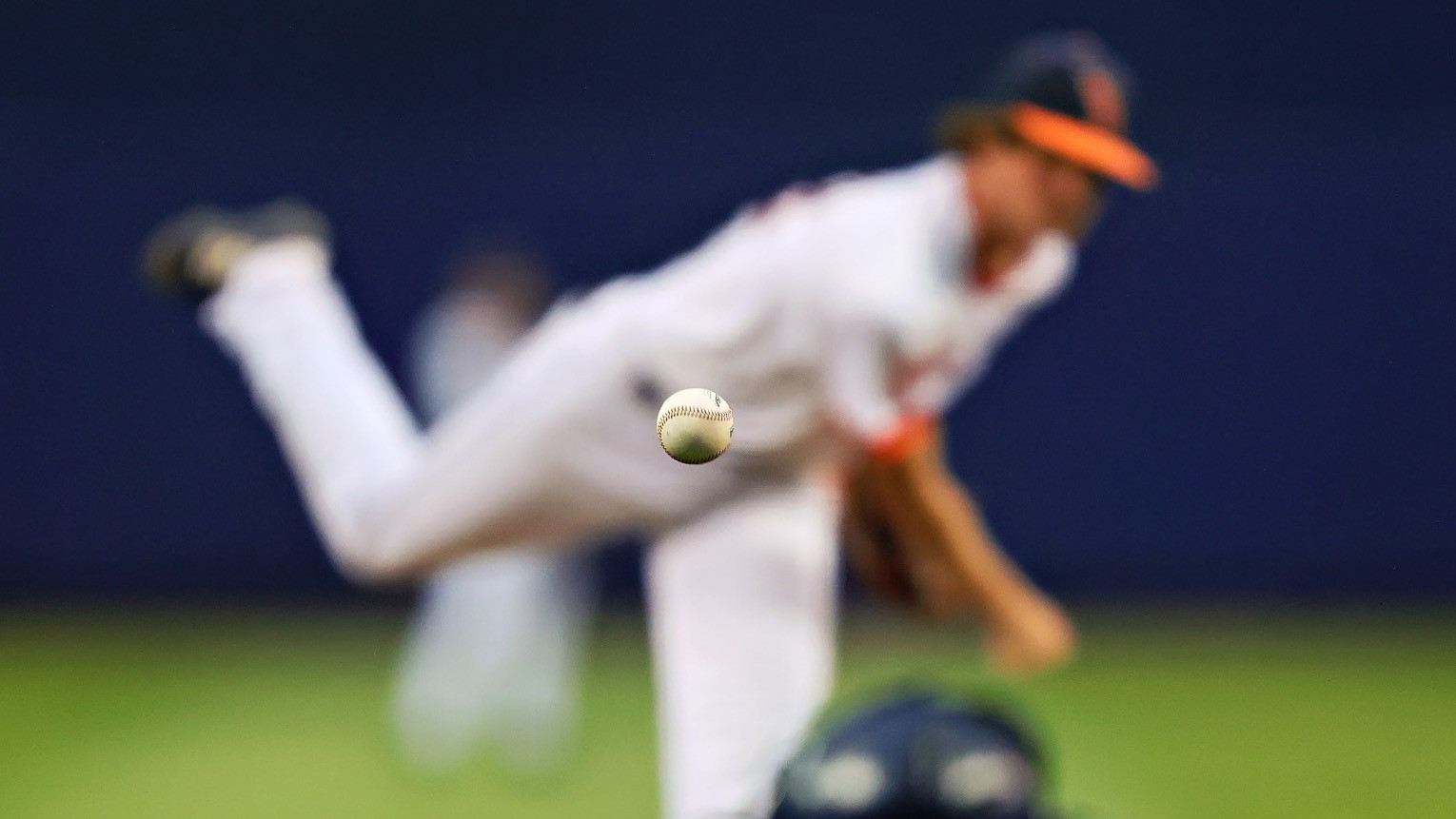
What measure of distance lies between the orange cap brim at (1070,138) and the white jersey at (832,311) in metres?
0.20

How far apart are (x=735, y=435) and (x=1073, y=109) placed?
3.22 ft

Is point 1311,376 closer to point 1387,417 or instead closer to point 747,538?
point 1387,417

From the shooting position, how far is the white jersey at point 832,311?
3.46 metres

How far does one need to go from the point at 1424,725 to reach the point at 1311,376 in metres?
3.14

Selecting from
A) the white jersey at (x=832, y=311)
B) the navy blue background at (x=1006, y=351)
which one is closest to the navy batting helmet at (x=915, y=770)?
the white jersey at (x=832, y=311)

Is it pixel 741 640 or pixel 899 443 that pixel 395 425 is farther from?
pixel 899 443

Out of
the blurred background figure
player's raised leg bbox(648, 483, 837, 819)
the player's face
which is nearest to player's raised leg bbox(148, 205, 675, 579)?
player's raised leg bbox(648, 483, 837, 819)

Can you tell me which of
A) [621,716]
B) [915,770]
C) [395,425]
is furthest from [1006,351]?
[915,770]

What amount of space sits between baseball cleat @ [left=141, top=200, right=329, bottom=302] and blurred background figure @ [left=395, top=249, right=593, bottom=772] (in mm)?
2746

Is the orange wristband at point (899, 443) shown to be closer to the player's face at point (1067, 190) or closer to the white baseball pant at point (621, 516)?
the white baseball pant at point (621, 516)

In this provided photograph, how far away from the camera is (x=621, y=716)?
7660mm

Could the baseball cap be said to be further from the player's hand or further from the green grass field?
the green grass field

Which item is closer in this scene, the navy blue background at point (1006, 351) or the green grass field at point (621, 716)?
the green grass field at point (621, 716)

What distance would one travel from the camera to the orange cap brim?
3508mm
